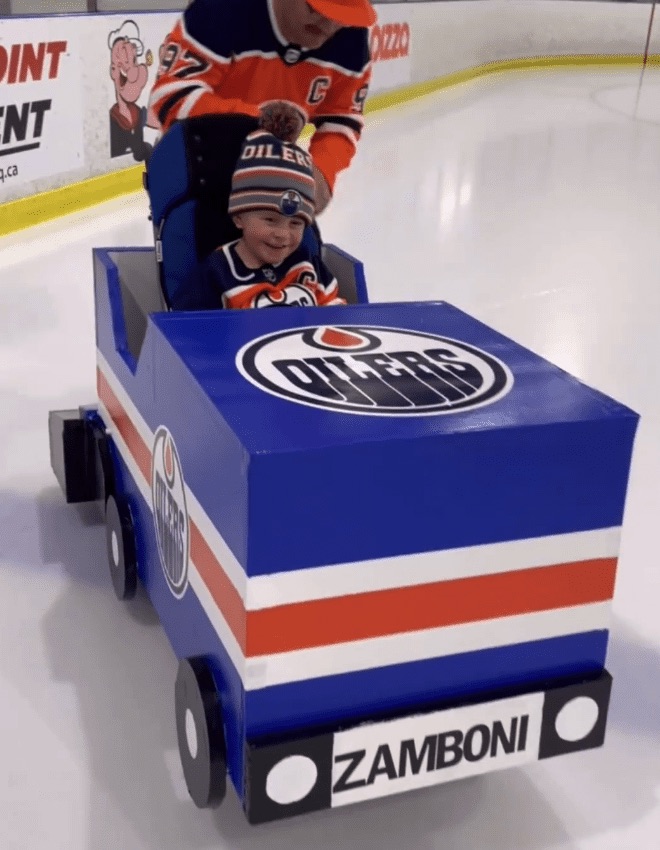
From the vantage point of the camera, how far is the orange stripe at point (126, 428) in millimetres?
1081

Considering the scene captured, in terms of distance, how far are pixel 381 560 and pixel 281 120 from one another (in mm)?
907

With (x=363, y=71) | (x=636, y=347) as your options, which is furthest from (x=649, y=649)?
(x=636, y=347)

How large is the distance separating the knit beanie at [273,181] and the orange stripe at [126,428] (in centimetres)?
31

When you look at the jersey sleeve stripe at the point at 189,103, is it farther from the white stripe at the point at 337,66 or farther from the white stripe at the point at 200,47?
the white stripe at the point at 337,66

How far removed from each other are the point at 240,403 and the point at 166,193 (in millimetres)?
761

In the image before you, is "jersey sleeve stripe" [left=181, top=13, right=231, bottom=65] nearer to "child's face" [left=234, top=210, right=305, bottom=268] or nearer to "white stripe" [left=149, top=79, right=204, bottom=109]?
"white stripe" [left=149, top=79, right=204, bottom=109]

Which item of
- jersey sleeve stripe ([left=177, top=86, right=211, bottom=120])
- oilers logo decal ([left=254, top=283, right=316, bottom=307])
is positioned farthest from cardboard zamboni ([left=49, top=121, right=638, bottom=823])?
jersey sleeve stripe ([left=177, top=86, right=211, bottom=120])

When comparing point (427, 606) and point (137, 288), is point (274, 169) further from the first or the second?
point (427, 606)

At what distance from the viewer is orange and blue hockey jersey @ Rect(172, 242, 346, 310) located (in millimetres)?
1312

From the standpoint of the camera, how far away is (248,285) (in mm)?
1320

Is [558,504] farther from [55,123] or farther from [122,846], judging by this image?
[55,123]

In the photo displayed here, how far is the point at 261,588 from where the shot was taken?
74 cm

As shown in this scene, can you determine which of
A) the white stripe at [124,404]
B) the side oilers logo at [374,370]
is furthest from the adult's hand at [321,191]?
the side oilers logo at [374,370]

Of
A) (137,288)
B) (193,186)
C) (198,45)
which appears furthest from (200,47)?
(137,288)
